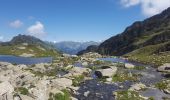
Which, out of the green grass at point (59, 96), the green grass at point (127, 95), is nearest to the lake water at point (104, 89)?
the green grass at point (127, 95)

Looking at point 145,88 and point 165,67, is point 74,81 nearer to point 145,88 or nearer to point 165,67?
point 145,88

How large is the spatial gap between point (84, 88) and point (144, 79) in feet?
84.9

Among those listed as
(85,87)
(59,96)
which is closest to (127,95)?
(85,87)

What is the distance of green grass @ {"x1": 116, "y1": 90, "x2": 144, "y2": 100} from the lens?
206ft

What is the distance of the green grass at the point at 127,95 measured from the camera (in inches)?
2467

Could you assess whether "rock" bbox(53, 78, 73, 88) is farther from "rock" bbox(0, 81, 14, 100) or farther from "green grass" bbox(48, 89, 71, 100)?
"rock" bbox(0, 81, 14, 100)

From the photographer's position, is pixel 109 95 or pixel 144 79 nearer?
pixel 109 95

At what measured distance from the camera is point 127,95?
6494cm

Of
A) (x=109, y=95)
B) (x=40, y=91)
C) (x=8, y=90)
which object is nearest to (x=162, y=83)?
(x=109, y=95)

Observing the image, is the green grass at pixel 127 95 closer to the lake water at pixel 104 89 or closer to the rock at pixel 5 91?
the lake water at pixel 104 89

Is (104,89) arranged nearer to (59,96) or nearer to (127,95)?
(127,95)

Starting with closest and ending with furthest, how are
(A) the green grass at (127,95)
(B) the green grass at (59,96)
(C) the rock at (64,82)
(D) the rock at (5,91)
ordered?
(D) the rock at (5,91) → (B) the green grass at (59,96) → (A) the green grass at (127,95) → (C) the rock at (64,82)

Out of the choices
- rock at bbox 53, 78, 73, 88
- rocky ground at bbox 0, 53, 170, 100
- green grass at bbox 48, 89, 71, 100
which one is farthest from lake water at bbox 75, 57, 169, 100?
green grass at bbox 48, 89, 71, 100

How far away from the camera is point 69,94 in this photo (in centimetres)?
6353
